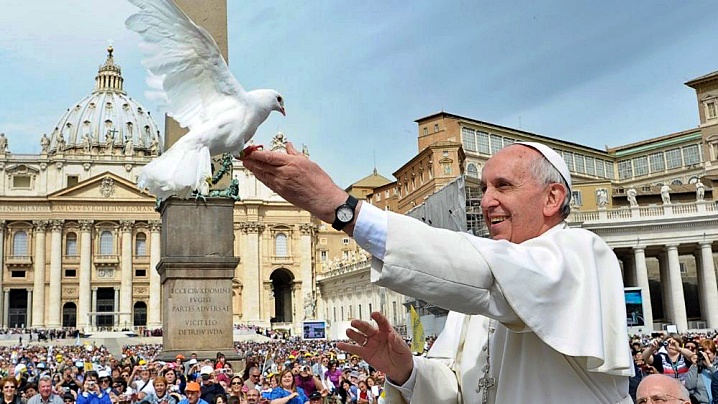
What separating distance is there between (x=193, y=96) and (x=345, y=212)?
2496 mm

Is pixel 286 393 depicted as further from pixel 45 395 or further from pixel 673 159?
pixel 673 159

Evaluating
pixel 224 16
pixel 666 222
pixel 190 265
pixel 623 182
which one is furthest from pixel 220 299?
pixel 623 182

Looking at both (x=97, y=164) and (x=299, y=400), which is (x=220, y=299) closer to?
(x=299, y=400)

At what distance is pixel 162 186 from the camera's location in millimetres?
3096

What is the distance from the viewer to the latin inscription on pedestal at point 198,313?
14.3 m

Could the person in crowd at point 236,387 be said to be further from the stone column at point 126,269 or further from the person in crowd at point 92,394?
the stone column at point 126,269

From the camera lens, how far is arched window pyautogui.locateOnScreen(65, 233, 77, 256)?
283 feet

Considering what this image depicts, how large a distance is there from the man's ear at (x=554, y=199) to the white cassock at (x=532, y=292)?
0.11 m

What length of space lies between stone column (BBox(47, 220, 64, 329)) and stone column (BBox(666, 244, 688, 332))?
2560 inches

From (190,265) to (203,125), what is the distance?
36.6 ft

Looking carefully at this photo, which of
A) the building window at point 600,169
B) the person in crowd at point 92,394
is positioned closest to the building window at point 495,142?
the building window at point 600,169

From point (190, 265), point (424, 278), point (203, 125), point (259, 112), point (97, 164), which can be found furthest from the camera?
point (97, 164)

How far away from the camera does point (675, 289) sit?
150 ft

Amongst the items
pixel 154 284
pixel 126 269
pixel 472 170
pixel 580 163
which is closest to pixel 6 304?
pixel 126 269
